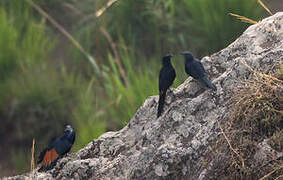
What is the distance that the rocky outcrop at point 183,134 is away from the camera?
3.25 m

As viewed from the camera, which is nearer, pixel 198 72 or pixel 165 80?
pixel 198 72

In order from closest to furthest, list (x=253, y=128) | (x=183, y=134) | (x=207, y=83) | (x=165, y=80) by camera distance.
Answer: (x=253, y=128) < (x=183, y=134) < (x=207, y=83) < (x=165, y=80)

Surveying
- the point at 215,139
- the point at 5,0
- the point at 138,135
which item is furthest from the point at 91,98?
the point at 215,139

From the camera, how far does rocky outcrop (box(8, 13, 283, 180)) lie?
325cm

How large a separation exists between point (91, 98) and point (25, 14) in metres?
1.82

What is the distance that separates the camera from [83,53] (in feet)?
22.9

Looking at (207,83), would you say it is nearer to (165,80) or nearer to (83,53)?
(165,80)

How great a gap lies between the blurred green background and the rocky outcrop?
2.64 metres

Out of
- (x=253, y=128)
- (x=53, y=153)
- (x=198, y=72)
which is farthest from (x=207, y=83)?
(x=53, y=153)

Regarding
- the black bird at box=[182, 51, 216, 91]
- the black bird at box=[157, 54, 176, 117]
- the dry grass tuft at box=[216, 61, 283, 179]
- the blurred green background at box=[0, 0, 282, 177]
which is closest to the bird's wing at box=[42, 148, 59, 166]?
the black bird at box=[157, 54, 176, 117]

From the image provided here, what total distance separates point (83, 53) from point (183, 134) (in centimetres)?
370

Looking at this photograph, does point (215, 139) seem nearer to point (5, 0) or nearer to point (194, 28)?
point (194, 28)

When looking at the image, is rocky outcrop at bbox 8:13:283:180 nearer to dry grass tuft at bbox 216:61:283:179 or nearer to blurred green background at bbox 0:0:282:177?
dry grass tuft at bbox 216:61:283:179

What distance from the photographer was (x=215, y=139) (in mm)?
3215
